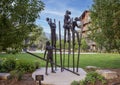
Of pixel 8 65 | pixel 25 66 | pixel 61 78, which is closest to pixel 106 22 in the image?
pixel 61 78

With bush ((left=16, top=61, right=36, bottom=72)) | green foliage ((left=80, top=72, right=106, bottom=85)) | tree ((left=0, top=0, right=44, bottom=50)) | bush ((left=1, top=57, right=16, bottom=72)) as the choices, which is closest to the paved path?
green foliage ((left=80, top=72, right=106, bottom=85))

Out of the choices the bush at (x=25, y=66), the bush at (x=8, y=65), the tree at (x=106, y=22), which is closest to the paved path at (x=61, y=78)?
the bush at (x=25, y=66)

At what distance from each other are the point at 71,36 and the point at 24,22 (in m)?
3.01

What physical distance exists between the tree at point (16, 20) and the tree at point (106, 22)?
11.1 feet

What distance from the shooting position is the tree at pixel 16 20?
8.09 m

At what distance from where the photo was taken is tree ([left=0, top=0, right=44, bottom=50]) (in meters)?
8.09

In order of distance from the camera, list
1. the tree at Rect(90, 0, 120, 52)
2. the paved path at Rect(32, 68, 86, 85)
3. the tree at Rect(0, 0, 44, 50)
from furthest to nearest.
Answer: the tree at Rect(90, 0, 120, 52) < the paved path at Rect(32, 68, 86, 85) < the tree at Rect(0, 0, 44, 50)

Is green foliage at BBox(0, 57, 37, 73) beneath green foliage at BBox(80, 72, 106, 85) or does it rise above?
above

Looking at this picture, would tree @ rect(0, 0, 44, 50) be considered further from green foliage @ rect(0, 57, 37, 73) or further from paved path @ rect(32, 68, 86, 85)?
green foliage @ rect(0, 57, 37, 73)

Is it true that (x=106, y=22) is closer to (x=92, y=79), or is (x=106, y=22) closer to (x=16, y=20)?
(x=92, y=79)

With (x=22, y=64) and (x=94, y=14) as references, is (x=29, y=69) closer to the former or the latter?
(x=22, y=64)

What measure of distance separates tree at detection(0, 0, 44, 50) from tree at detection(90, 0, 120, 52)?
3.37m

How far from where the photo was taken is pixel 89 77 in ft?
27.6

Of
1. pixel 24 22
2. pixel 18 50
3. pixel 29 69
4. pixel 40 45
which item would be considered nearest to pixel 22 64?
pixel 29 69
